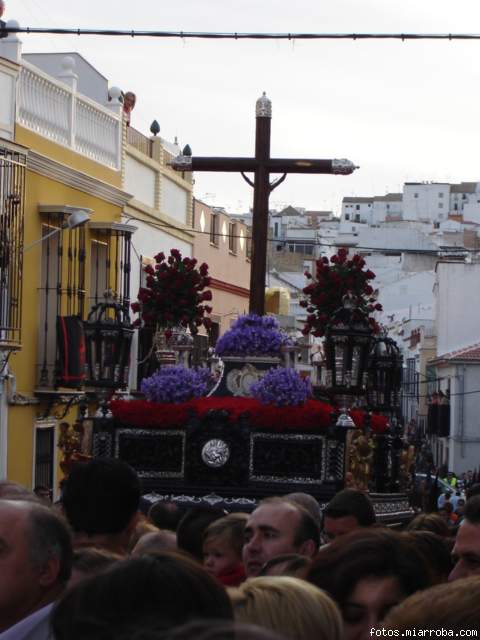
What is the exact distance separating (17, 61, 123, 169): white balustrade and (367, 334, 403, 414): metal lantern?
9.11m

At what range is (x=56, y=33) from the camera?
41.3 feet

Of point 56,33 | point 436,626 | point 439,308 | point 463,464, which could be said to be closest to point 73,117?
point 56,33

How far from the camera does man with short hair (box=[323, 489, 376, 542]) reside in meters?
7.61

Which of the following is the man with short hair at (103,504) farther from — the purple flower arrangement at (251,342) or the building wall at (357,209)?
the building wall at (357,209)

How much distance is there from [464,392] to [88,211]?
98.1 feet

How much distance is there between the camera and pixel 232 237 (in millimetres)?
36688

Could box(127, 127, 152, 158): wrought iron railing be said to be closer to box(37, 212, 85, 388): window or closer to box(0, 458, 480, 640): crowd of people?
box(37, 212, 85, 388): window

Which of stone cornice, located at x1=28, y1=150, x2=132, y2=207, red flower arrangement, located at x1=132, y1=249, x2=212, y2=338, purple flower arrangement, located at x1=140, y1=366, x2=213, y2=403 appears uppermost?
stone cornice, located at x1=28, y1=150, x2=132, y2=207

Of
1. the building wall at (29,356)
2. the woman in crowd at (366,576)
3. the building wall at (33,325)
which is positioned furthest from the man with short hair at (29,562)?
the building wall at (29,356)

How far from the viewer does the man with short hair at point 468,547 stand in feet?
18.4

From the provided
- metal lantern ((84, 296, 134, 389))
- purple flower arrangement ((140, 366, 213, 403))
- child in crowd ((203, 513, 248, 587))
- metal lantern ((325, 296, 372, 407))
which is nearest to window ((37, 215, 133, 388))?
metal lantern ((84, 296, 134, 389))

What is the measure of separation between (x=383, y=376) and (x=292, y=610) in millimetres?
11621

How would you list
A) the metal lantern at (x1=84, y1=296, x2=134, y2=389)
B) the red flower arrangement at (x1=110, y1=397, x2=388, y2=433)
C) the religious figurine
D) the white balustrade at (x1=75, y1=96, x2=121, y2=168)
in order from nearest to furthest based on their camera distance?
the religious figurine < the red flower arrangement at (x1=110, y1=397, x2=388, y2=433) < the metal lantern at (x1=84, y1=296, x2=134, y2=389) < the white balustrade at (x1=75, y1=96, x2=121, y2=168)

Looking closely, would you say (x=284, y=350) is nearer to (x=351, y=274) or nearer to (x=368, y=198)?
(x=351, y=274)
